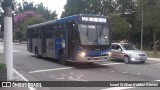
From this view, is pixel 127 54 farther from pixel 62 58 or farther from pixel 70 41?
pixel 70 41

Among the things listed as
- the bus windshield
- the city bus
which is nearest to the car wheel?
the city bus

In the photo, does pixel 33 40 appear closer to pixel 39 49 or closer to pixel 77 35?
pixel 39 49

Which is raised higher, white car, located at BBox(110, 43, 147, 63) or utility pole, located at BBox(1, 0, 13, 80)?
utility pole, located at BBox(1, 0, 13, 80)

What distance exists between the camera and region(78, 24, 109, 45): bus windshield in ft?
58.6

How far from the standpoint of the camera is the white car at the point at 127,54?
72.4 ft

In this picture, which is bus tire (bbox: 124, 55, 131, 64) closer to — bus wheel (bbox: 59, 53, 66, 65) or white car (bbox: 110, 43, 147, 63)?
white car (bbox: 110, 43, 147, 63)

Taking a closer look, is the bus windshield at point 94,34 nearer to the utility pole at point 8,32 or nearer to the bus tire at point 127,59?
the bus tire at point 127,59

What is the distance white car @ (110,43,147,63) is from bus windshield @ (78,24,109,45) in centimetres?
411

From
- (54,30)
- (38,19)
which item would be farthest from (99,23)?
(38,19)

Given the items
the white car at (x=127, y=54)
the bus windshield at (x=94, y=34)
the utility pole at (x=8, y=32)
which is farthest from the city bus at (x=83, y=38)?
the utility pole at (x=8, y=32)

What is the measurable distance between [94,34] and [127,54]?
203 inches

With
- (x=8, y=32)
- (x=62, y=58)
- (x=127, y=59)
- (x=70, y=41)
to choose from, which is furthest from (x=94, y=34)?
(x=8, y=32)

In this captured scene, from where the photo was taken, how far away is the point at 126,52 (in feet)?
74.5

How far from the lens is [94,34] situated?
717 inches
